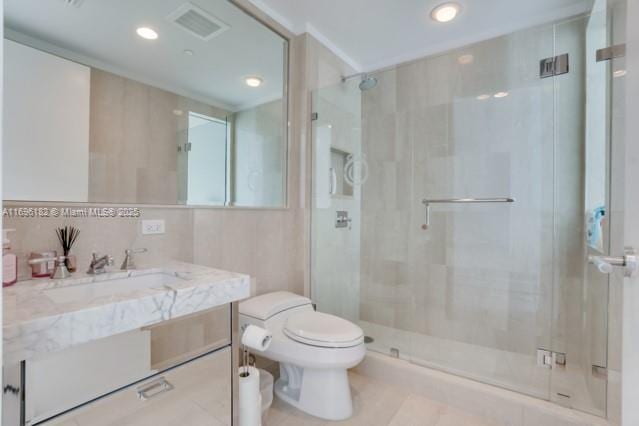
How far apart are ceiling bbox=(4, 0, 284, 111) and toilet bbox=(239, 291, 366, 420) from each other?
122cm

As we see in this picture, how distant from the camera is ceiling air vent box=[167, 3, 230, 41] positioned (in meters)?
1.59

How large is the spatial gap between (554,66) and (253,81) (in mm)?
1793

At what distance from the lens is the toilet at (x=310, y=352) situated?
4.94ft

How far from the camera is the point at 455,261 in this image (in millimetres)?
2301

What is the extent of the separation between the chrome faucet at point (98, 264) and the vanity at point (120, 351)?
4 cm

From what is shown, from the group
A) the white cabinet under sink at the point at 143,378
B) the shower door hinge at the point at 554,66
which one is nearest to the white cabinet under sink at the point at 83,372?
the white cabinet under sink at the point at 143,378

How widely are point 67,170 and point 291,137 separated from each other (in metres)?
1.34

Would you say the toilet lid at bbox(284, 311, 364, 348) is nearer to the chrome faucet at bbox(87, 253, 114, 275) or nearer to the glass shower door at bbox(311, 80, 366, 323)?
the glass shower door at bbox(311, 80, 366, 323)

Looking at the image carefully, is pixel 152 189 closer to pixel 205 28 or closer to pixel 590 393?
pixel 205 28

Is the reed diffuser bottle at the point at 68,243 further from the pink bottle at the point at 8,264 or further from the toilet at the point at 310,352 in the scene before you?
the toilet at the point at 310,352

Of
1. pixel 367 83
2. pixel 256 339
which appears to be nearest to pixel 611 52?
pixel 367 83

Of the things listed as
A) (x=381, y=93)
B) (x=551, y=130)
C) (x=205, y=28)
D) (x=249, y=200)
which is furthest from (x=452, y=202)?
(x=205, y=28)

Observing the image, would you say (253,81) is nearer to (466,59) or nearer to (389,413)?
(466,59)

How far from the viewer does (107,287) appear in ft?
3.85
